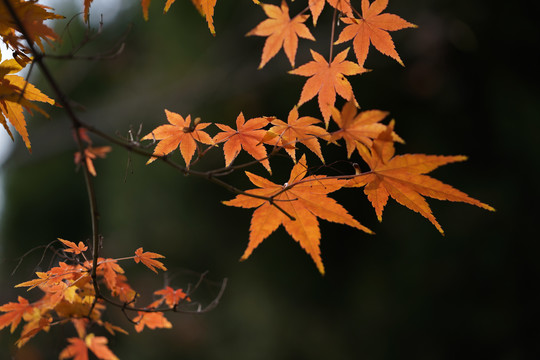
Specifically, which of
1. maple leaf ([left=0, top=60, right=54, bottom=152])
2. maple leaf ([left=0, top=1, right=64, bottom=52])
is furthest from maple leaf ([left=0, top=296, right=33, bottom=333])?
maple leaf ([left=0, top=1, right=64, bottom=52])

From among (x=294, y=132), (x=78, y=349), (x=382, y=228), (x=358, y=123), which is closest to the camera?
(x=358, y=123)

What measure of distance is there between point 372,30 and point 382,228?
1839 millimetres

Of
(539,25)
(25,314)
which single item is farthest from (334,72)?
(539,25)

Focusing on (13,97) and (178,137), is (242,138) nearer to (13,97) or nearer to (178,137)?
(178,137)

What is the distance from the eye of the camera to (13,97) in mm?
512

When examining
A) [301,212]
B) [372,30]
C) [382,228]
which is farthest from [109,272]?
[382,228]

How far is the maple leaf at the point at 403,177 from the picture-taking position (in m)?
0.44

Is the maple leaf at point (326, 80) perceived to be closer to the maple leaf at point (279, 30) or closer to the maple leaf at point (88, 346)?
the maple leaf at point (279, 30)

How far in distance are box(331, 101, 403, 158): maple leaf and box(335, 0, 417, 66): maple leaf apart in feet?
0.62

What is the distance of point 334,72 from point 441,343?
1919 mm

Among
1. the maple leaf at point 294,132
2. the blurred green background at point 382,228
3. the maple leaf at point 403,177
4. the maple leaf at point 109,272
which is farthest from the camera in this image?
the blurred green background at point 382,228

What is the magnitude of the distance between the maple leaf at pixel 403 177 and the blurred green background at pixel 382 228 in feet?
5.29

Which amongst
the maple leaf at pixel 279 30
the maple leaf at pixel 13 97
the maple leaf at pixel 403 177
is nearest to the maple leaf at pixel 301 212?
the maple leaf at pixel 403 177

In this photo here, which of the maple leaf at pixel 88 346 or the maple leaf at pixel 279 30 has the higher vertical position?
the maple leaf at pixel 279 30
